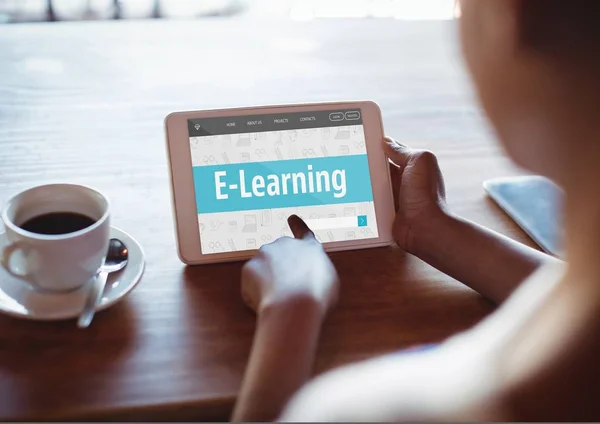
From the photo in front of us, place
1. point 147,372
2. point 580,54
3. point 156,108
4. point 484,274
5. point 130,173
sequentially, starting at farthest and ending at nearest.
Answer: point 156,108, point 130,173, point 484,274, point 147,372, point 580,54

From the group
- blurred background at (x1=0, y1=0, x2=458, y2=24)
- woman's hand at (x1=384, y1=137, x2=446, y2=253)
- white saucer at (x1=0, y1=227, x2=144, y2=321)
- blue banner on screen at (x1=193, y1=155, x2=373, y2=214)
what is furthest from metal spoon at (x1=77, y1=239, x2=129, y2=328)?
blurred background at (x1=0, y1=0, x2=458, y2=24)

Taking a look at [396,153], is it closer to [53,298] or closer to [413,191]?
[413,191]

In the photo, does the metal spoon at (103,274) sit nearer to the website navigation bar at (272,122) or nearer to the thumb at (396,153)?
the website navigation bar at (272,122)

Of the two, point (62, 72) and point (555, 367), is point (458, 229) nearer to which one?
point (555, 367)

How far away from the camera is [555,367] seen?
60 centimetres

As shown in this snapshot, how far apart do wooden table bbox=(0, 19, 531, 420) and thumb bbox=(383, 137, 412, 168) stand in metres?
0.12

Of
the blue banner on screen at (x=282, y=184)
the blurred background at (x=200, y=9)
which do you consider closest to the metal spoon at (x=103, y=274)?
the blue banner on screen at (x=282, y=184)

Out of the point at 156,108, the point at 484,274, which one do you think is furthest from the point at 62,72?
the point at 484,274

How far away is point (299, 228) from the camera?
873mm

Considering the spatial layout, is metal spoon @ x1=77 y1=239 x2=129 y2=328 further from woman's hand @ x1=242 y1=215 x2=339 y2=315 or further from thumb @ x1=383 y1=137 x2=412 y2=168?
thumb @ x1=383 y1=137 x2=412 y2=168

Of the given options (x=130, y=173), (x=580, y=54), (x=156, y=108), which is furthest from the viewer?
(x=156, y=108)

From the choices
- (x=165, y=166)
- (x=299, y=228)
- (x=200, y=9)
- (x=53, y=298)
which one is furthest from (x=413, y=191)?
(x=200, y=9)

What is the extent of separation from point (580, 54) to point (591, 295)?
21 cm

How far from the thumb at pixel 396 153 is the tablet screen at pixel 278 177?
0.11ft
